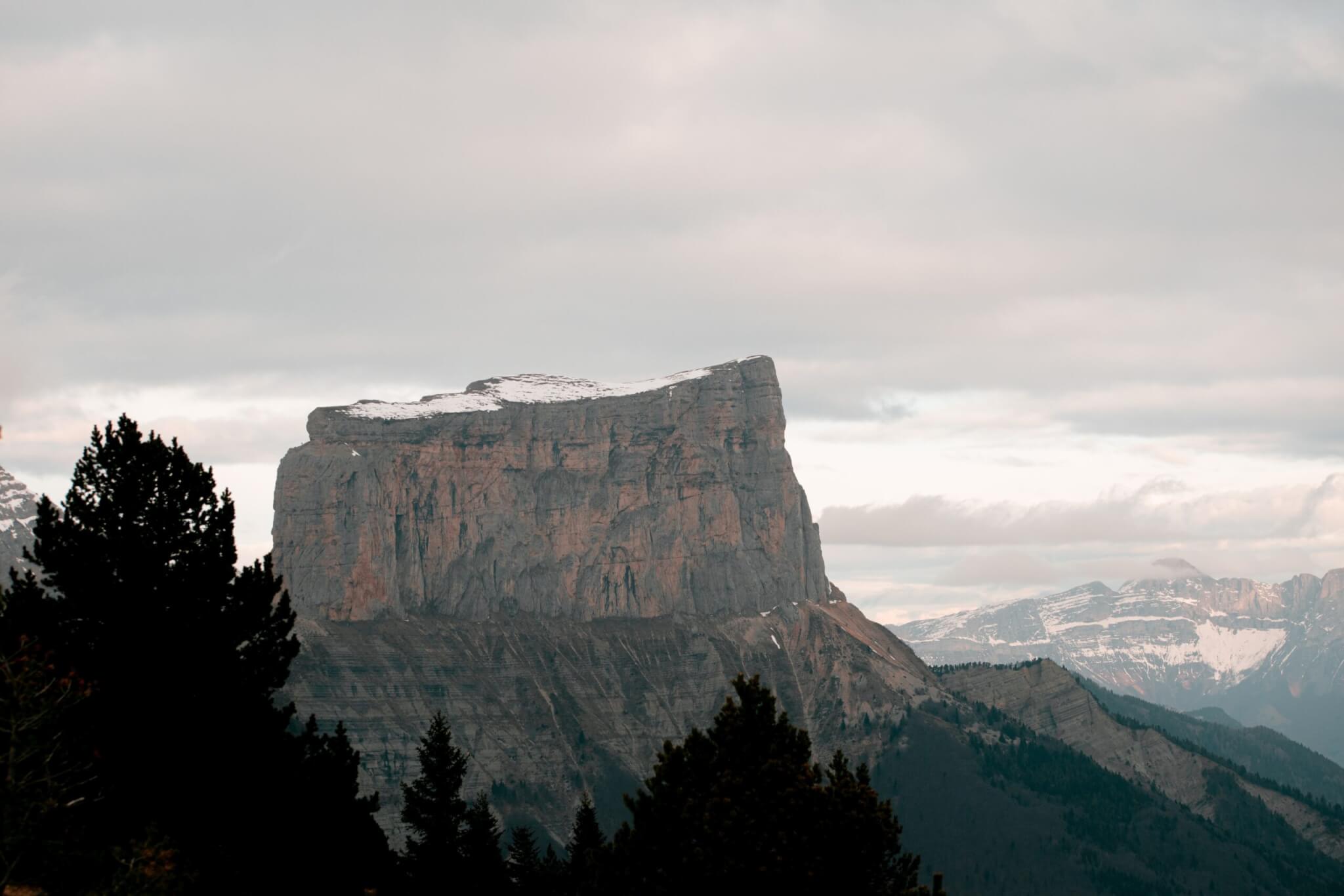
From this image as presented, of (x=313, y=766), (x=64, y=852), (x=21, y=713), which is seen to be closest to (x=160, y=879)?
(x=64, y=852)

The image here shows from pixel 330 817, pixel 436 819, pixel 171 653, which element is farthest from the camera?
pixel 436 819

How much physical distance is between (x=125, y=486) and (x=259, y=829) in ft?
39.7

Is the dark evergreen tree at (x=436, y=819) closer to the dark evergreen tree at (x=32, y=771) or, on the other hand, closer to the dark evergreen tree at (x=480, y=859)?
the dark evergreen tree at (x=480, y=859)

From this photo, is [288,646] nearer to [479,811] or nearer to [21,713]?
[21,713]

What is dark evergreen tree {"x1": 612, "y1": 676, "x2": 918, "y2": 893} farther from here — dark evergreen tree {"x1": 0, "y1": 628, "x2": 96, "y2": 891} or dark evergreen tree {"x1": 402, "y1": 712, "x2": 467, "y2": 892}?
dark evergreen tree {"x1": 402, "y1": 712, "x2": 467, "y2": 892}

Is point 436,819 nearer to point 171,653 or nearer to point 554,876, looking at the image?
point 171,653

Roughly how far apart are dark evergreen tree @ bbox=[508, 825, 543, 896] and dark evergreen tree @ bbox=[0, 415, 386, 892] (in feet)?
143

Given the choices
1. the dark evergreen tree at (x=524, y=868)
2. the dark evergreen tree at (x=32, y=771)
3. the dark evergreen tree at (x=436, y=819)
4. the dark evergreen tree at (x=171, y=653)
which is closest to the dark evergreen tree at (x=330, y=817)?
the dark evergreen tree at (x=171, y=653)

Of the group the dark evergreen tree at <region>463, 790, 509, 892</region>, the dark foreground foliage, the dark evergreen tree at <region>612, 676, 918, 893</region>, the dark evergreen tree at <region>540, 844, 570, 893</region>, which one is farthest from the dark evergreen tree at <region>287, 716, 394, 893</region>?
the dark evergreen tree at <region>540, 844, 570, 893</region>

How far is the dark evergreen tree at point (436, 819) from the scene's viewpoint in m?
87.6

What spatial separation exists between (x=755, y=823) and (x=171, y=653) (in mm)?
19913

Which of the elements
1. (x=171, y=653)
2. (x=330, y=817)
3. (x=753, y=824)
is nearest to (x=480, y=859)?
(x=330, y=817)

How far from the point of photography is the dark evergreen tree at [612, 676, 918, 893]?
4981cm

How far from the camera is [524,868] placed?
13262 cm
